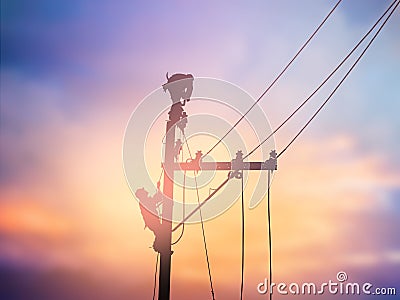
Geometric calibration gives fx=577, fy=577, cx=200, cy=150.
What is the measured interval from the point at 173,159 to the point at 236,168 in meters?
1.06

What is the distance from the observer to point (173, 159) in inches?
379

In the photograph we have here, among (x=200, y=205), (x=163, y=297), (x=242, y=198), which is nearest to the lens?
(x=163, y=297)

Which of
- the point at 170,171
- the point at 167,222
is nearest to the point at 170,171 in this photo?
the point at 170,171

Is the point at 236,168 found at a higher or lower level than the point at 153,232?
higher

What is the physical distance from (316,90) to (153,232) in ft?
13.4

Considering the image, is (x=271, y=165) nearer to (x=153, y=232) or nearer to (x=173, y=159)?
(x=173, y=159)

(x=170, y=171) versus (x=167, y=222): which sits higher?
(x=170, y=171)

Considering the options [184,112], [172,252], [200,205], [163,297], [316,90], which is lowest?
[163,297]

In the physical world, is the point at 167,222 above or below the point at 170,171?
below

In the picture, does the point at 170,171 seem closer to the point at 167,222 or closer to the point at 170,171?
the point at 170,171

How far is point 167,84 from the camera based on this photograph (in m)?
10.4

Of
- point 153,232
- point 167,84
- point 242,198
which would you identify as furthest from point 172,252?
point 167,84

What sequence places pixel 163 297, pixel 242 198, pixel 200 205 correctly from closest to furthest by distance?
pixel 163 297 < pixel 200 205 < pixel 242 198

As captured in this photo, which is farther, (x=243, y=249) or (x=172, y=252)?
(x=243, y=249)
